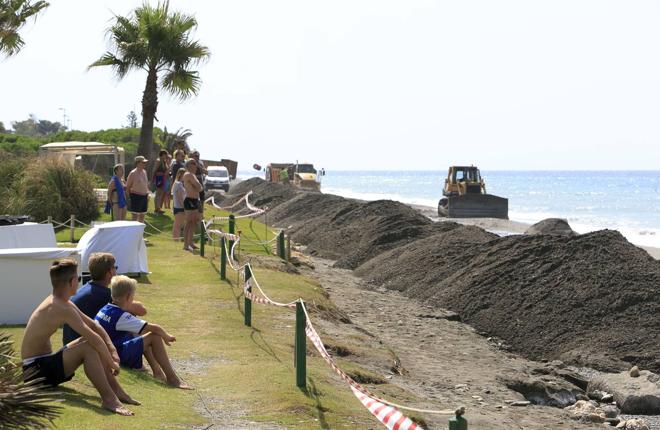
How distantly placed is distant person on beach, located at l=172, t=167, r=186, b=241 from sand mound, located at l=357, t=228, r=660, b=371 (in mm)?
5628

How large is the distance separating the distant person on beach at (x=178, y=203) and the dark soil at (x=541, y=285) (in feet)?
18.2

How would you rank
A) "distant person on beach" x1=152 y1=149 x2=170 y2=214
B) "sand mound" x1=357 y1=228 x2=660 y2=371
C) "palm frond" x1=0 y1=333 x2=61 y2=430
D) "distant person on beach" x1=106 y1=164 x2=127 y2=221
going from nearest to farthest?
"palm frond" x1=0 y1=333 x2=61 y2=430
"sand mound" x1=357 y1=228 x2=660 y2=371
"distant person on beach" x1=106 y1=164 x2=127 y2=221
"distant person on beach" x1=152 y1=149 x2=170 y2=214

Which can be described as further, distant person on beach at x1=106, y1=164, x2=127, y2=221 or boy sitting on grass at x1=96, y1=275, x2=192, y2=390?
distant person on beach at x1=106, y1=164, x2=127, y2=221

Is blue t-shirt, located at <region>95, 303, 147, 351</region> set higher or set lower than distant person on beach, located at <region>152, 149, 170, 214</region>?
lower

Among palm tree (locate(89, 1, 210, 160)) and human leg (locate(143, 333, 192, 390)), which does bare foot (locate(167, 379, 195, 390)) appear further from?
palm tree (locate(89, 1, 210, 160))

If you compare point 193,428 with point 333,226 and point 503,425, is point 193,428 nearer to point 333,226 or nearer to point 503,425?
point 503,425

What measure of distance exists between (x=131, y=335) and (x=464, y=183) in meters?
51.3

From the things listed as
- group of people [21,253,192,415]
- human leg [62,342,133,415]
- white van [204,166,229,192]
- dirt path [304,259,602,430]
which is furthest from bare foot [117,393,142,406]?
white van [204,166,229,192]

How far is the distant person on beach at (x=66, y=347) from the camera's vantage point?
350 inches

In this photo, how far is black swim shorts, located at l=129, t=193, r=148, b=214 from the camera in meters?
22.9

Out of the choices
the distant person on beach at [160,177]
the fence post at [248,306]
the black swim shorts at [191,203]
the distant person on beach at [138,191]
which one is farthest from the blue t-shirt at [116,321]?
the distant person on beach at [160,177]

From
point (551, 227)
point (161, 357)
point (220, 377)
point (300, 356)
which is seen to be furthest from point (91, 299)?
point (551, 227)

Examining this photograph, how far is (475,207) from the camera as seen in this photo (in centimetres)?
5831

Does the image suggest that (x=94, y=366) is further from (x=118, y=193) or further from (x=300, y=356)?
(x=118, y=193)
